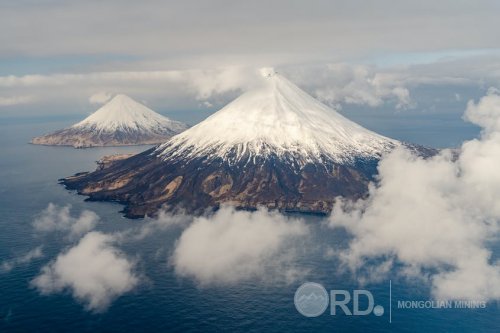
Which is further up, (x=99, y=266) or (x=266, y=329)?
(x=99, y=266)

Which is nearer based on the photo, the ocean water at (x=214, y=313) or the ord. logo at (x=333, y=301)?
the ocean water at (x=214, y=313)

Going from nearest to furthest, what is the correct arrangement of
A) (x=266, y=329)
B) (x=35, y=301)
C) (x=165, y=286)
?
(x=266, y=329), (x=35, y=301), (x=165, y=286)

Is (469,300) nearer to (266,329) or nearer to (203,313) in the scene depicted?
(266,329)

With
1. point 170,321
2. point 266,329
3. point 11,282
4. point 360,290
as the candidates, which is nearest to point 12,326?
point 11,282

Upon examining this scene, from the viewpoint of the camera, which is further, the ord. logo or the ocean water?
the ord. logo

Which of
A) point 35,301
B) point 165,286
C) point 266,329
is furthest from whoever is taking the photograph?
point 165,286

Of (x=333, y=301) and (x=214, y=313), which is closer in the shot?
(x=214, y=313)

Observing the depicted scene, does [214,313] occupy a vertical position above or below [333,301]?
below

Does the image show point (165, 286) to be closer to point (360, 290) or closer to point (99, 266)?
point (99, 266)

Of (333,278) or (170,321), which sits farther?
(333,278)
